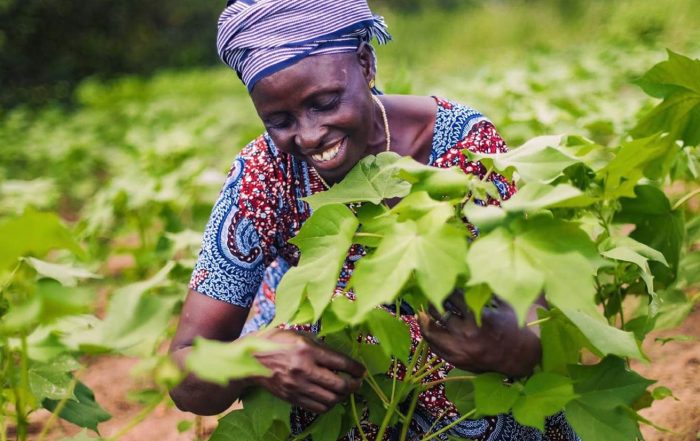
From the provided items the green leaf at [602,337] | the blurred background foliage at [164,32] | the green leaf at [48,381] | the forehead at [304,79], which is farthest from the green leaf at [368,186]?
the blurred background foliage at [164,32]

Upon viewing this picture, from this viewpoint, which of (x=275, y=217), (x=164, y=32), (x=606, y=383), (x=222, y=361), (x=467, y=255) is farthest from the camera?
(x=164, y=32)

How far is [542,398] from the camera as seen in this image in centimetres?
124

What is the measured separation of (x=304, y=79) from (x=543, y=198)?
67 cm

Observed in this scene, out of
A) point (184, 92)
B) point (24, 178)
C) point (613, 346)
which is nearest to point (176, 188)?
point (613, 346)

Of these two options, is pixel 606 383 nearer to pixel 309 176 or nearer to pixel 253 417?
pixel 253 417

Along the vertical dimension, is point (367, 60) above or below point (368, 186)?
above

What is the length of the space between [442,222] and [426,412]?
0.80 m

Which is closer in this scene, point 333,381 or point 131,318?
point 131,318

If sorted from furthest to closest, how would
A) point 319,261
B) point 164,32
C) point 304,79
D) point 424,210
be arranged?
point 164,32 < point 304,79 < point 319,261 < point 424,210

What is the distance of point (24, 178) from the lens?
240 inches

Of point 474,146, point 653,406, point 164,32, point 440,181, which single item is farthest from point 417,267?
point 164,32

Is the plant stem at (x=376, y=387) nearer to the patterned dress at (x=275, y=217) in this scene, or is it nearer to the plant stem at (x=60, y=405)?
the patterned dress at (x=275, y=217)

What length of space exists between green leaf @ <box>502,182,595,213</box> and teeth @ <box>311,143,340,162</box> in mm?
598

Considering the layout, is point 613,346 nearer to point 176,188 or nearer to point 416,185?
point 416,185
